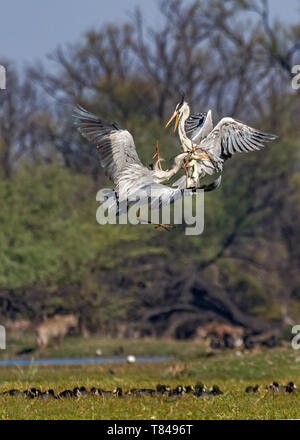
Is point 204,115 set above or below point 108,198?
above

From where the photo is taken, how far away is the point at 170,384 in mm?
21500

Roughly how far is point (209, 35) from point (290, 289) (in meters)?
15.5

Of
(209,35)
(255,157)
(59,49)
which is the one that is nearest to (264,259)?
(255,157)

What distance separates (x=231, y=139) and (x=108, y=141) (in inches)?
76.5

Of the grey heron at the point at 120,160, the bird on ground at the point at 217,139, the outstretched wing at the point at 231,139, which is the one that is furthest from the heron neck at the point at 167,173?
the outstretched wing at the point at 231,139

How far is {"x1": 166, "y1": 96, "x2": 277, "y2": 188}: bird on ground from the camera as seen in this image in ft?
42.8

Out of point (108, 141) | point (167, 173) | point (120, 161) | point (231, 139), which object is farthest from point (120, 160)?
point (231, 139)

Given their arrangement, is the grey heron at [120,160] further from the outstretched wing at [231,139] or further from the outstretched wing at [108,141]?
the outstretched wing at [231,139]

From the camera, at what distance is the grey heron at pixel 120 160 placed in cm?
1213

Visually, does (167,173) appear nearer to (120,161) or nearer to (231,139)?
(120,161)

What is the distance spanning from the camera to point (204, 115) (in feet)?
49.9

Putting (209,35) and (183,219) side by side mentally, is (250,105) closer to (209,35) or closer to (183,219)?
(209,35)

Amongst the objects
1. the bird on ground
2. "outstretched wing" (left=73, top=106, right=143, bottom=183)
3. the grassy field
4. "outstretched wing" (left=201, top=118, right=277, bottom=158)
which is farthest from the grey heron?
the grassy field
